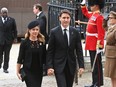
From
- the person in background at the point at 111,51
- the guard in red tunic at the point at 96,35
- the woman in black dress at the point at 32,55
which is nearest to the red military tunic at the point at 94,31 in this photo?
the guard in red tunic at the point at 96,35

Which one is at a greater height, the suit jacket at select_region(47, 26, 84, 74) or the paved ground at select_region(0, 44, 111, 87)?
the suit jacket at select_region(47, 26, 84, 74)

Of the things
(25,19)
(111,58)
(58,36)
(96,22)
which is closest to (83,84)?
(96,22)

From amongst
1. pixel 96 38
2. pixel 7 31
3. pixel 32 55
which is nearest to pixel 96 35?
pixel 96 38

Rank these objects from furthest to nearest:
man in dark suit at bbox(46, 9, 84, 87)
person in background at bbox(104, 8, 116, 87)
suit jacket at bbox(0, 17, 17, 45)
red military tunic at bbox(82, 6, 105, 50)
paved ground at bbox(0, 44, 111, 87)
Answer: suit jacket at bbox(0, 17, 17, 45)
paved ground at bbox(0, 44, 111, 87)
red military tunic at bbox(82, 6, 105, 50)
person in background at bbox(104, 8, 116, 87)
man in dark suit at bbox(46, 9, 84, 87)

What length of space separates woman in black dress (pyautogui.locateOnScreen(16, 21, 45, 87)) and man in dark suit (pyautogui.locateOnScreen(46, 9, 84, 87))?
0.62 ft

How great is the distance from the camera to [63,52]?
6.91m

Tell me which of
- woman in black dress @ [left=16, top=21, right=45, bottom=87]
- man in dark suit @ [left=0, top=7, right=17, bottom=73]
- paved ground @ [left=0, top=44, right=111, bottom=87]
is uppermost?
woman in black dress @ [left=16, top=21, right=45, bottom=87]

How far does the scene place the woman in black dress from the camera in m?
6.90

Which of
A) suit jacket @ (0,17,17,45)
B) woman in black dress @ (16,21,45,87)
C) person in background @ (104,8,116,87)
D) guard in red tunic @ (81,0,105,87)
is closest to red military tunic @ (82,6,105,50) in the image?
guard in red tunic @ (81,0,105,87)

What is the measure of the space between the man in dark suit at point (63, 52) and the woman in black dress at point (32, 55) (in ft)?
0.62

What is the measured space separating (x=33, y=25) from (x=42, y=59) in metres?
0.61

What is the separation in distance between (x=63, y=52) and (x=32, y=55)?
533 millimetres

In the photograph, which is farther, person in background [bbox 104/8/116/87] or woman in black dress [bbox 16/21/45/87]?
person in background [bbox 104/8/116/87]

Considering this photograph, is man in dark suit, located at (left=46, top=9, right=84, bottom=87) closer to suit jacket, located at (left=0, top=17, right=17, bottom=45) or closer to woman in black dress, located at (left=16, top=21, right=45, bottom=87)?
woman in black dress, located at (left=16, top=21, right=45, bottom=87)
